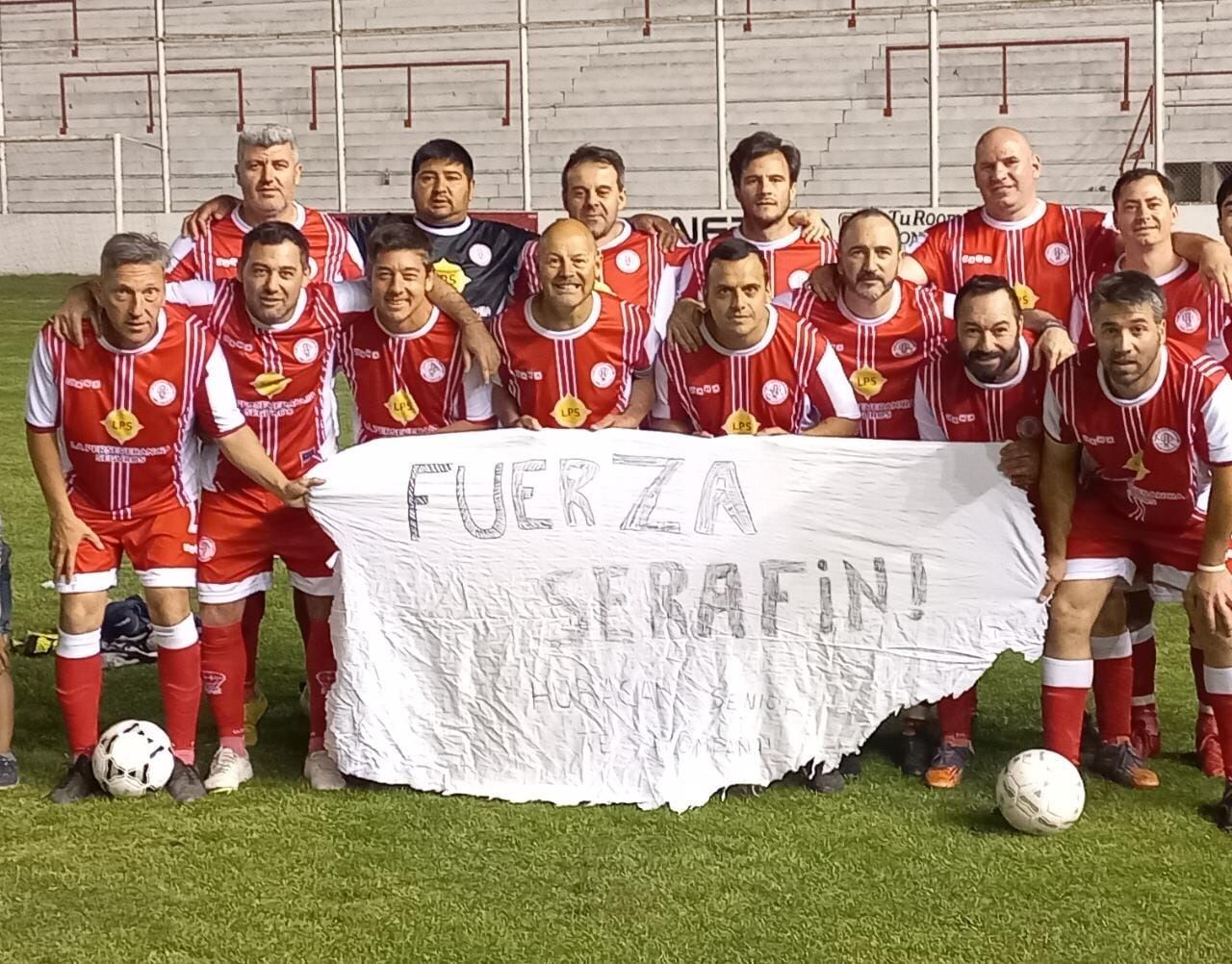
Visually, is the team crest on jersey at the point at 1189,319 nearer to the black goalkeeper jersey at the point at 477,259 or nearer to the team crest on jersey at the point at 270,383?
the black goalkeeper jersey at the point at 477,259

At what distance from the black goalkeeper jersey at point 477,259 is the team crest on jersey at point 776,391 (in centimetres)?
102

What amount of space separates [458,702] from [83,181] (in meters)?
18.0

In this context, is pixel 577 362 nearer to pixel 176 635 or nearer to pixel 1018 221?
pixel 176 635

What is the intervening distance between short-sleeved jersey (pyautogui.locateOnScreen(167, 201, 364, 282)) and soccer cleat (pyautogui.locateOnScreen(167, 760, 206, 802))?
1557 millimetres

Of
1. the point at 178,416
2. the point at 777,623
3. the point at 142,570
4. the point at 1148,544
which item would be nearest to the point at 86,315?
the point at 178,416

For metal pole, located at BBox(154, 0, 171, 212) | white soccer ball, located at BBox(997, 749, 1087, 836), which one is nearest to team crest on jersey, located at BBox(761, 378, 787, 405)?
white soccer ball, located at BBox(997, 749, 1087, 836)

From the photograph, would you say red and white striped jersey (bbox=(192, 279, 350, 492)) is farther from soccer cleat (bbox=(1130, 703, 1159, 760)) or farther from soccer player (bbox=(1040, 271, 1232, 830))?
soccer cleat (bbox=(1130, 703, 1159, 760))

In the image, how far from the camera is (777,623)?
162 inches

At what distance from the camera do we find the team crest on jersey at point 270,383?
4.32 meters

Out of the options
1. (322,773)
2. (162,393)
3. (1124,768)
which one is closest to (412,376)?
(162,393)

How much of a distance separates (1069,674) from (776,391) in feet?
3.65

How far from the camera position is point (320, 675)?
14.3 ft

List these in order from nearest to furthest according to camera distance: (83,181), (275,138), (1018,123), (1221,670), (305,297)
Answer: (1221,670), (305,297), (275,138), (1018,123), (83,181)

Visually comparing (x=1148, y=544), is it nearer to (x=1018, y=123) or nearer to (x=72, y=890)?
(x=72, y=890)
